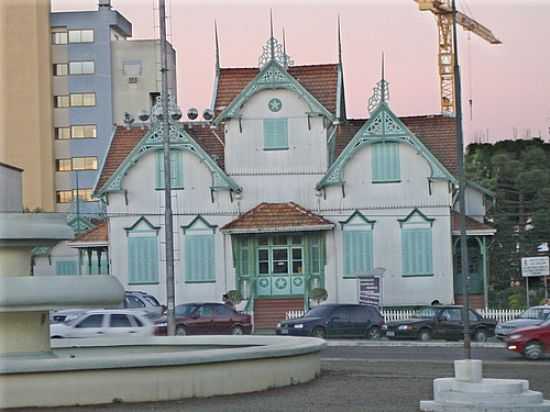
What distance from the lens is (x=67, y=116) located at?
8956 cm

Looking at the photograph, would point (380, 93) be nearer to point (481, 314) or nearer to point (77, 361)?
point (481, 314)

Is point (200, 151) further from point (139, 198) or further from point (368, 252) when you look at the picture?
point (368, 252)

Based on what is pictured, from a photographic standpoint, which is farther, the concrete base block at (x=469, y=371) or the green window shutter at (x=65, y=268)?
the green window shutter at (x=65, y=268)

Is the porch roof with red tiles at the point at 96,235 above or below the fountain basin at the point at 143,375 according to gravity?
above

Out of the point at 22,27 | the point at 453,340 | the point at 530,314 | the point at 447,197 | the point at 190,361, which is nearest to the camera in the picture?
the point at 190,361

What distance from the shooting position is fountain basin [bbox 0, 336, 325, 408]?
20672 millimetres

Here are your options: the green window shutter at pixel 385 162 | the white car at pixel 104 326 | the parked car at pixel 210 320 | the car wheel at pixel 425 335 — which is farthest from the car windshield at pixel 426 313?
the white car at pixel 104 326

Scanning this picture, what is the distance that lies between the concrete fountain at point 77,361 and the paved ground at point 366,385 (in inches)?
11.4

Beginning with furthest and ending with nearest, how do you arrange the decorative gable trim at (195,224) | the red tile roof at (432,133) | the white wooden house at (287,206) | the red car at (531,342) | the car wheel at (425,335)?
the red tile roof at (432,133)
the decorative gable trim at (195,224)
the white wooden house at (287,206)
the car wheel at (425,335)
the red car at (531,342)

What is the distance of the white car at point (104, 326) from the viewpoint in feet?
118

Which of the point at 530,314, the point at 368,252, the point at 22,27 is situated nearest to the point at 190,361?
the point at 530,314

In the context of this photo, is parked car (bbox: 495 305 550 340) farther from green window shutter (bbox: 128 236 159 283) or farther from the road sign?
green window shutter (bbox: 128 236 159 283)

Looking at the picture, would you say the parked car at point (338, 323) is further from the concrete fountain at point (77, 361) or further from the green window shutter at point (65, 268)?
the green window shutter at point (65, 268)

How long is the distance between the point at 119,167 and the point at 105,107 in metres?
36.0
